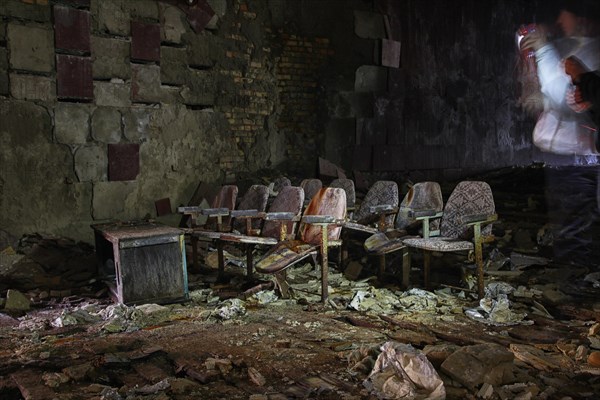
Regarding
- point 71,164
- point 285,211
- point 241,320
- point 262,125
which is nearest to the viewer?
point 241,320

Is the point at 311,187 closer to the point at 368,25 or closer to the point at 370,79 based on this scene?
the point at 370,79

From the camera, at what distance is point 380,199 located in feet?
18.2

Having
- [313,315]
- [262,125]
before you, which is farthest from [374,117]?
[313,315]

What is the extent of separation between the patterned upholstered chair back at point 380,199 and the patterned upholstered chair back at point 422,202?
0.49 feet

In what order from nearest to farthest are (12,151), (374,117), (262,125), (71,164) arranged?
(12,151)
(71,164)
(262,125)
(374,117)

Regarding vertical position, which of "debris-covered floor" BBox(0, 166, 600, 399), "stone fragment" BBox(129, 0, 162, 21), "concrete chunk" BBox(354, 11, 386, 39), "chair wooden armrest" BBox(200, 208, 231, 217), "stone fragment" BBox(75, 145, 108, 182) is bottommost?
"debris-covered floor" BBox(0, 166, 600, 399)

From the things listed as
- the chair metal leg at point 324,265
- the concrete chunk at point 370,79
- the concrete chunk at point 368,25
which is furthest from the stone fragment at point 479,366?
the concrete chunk at point 368,25

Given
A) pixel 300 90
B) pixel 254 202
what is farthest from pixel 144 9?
pixel 254 202

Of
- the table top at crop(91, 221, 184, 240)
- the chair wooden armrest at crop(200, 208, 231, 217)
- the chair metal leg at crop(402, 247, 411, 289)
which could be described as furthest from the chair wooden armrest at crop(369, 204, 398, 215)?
the table top at crop(91, 221, 184, 240)

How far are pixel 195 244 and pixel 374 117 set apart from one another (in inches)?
172

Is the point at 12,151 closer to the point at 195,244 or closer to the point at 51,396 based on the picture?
the point at 195,244

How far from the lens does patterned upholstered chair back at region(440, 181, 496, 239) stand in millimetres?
4676

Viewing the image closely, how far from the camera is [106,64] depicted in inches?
258

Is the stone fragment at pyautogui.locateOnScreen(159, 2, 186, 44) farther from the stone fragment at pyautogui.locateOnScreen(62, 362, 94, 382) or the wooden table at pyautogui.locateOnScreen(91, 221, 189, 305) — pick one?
the stone fragment at pyautogui.locateOnScreen(62, 362, 94, 382)
